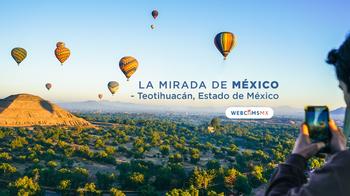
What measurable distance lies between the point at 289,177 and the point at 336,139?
306mm

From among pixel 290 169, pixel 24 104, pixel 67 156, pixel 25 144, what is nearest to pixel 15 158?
pixel 67 156

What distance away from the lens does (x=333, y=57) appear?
200 centimetres

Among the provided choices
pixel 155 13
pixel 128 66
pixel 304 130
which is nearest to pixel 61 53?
pixel 128 66

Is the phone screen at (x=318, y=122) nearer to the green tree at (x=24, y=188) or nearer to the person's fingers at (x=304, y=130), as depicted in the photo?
the person's fingers at (x=304, y=130)

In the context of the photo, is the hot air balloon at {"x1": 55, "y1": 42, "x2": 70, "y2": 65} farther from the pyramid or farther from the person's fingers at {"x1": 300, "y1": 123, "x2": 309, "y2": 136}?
the person's fingers at {"x1": 300, "y1": 123, "x2": 309, "y2": 136}

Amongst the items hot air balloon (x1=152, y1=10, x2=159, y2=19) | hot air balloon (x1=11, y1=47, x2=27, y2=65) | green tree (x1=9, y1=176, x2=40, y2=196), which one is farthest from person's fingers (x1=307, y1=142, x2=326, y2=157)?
hot air balloon (x1=11, y1=47, x2=27, y2=65)

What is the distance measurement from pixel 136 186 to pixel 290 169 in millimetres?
35290

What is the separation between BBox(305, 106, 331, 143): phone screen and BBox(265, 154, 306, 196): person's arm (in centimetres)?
13

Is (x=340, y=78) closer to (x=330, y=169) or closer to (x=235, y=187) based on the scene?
(x=330, y=169)

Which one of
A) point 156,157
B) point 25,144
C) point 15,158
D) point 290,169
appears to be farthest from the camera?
point 25,144

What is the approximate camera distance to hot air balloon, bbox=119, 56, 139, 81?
68000mm

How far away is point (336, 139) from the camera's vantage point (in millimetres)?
2002

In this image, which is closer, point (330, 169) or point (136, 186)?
point (330, 169)

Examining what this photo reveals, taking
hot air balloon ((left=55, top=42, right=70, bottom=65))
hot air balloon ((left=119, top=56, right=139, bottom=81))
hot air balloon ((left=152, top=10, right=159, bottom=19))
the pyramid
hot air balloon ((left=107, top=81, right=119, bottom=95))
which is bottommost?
the pyramid
